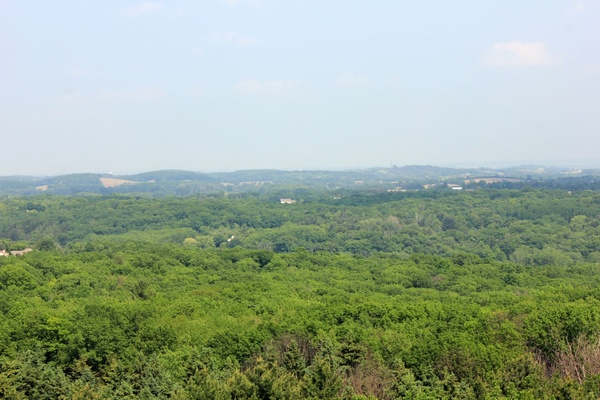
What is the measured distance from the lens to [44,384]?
18297 mm

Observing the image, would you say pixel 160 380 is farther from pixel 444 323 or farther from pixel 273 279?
pixel 273 279

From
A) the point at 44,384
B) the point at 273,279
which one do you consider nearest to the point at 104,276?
the point at 273,279

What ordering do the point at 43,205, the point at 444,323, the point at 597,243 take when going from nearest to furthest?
the point at 444,323 < the point at 597,243 < the point at 43,205

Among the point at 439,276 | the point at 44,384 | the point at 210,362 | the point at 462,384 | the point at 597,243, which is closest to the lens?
the point at 462,384

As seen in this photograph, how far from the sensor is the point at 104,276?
35906mm

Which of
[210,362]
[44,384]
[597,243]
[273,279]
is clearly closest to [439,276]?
[273,279]

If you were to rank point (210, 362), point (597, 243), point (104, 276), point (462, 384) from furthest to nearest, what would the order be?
point (597, 243), point (104, 276), point (210, 362), point (462, 384)

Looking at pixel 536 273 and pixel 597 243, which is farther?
pixel 597 243

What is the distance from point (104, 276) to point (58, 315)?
469 inches

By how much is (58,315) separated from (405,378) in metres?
16.2

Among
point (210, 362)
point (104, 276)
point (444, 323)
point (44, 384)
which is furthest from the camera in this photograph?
point (104, 276)

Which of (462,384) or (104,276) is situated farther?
(104,276)

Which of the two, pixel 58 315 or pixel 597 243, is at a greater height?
pixel 58 315

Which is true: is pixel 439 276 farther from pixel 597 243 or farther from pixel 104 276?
pixel 597 243
